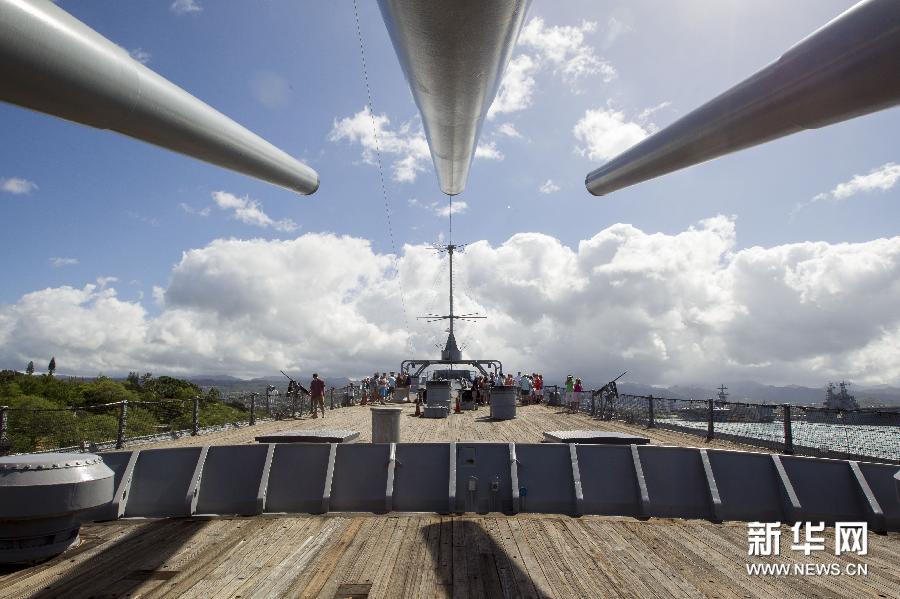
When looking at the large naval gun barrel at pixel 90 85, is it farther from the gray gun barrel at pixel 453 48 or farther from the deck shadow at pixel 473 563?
the deck shadow at pixel 473 563

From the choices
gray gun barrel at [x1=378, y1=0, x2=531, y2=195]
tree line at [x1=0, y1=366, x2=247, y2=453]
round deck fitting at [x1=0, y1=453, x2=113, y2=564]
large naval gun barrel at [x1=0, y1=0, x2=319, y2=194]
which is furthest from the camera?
tree line at [x1=0, y1=366, x2=247, y2=453]

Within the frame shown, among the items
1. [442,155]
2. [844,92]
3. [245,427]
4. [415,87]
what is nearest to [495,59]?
[415,87]

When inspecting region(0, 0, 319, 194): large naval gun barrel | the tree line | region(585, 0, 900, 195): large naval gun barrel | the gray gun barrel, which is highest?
the gray gun barrel

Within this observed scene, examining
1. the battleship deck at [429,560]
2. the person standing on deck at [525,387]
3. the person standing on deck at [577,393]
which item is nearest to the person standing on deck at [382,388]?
the person standing on deck at [525,387]

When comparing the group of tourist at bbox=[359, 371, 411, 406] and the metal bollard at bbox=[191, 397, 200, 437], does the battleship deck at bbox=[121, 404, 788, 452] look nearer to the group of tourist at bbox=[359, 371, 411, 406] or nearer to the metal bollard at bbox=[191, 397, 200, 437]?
the metal bollard at bbox=[191, 397, 200, 437]

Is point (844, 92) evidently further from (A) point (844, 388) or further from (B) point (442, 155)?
(A) point (844, 388)

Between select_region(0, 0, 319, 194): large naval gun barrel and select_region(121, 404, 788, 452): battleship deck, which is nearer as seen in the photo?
select_region(0, 0, 319, 194): large naval gun barrel

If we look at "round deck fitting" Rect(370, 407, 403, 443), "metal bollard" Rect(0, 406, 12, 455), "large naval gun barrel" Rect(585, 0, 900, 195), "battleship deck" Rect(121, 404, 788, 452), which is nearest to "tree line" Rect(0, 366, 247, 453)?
"battleship deck" Rect(121, 404, 788, 452)

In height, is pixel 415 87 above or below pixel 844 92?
above
